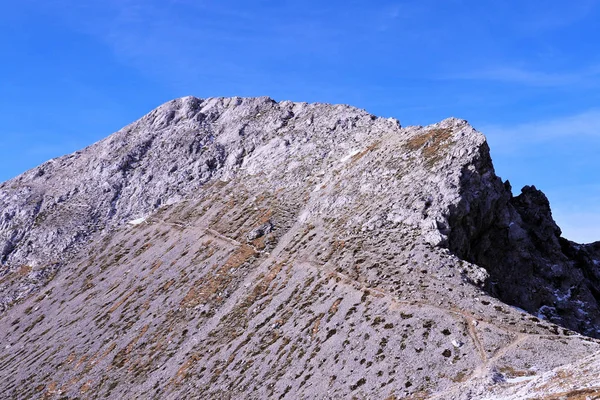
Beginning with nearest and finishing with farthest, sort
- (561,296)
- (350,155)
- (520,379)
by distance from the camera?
(520,379) < (561,296) < (350,155)

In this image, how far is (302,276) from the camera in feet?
248

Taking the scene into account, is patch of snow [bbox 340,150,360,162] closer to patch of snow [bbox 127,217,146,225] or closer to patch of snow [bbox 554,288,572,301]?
patch of snow [bbox 554,288,572,301]

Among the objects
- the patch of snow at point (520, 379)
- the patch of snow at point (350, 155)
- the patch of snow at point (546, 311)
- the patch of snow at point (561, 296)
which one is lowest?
the patch of snow at point (520, 379)

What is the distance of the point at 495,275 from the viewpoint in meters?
79.1

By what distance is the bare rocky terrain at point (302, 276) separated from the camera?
4947 centimetres

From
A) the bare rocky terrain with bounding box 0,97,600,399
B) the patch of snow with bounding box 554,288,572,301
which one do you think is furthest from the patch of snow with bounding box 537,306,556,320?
the patch of snow with bounding box 554,288,572,301

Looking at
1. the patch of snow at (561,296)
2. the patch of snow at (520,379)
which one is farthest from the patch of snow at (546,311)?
the patch of snow at (520,379)

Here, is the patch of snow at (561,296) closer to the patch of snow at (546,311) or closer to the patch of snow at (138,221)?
the patch of snow at (546,311)

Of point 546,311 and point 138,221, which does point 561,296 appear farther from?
point 138,221

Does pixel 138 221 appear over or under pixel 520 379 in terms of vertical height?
over

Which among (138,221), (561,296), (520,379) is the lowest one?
(520,379)

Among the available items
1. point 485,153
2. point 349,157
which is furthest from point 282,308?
point 349,157

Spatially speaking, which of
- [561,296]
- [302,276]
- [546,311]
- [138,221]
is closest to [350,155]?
[302,276]

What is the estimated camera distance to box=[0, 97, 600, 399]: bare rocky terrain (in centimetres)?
4947
